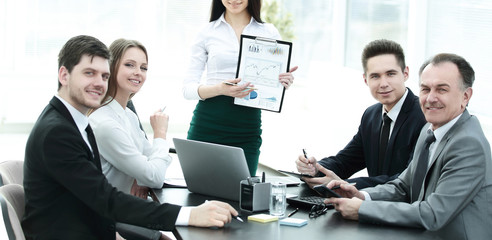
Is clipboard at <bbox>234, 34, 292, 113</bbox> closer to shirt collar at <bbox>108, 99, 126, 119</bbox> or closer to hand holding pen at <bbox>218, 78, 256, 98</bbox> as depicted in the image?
hand holding pen at <bbox>218, 78, 256, 98</bbox>

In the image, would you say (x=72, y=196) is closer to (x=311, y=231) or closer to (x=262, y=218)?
(x=262, y=218)

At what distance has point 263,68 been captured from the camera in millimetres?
3129

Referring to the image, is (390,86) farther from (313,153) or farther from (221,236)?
(313,153)

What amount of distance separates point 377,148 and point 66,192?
4.71 ft

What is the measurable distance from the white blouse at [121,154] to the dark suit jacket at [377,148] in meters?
0.83

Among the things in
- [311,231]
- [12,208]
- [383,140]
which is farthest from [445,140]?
[12,208]

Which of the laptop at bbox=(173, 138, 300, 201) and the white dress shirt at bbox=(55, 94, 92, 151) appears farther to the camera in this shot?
the laptop at bbox=(173, 138, 300, 201)

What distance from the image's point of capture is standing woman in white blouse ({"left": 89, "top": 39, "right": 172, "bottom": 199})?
2.48m

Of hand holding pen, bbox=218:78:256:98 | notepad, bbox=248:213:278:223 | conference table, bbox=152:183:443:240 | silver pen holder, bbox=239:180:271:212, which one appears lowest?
conference table, bbox=152:183:443:240

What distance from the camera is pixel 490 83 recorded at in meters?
4.03

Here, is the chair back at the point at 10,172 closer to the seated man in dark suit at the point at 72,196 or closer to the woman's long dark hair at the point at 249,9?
the seated man in dark suit at the point at 72,196

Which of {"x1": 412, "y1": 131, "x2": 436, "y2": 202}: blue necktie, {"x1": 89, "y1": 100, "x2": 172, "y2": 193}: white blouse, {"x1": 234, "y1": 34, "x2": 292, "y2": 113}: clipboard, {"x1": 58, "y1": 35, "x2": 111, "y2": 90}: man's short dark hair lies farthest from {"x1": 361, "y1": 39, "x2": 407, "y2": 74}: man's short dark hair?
{"x1": 58, "y1": 35, "x2": 111, "y2": 90}: man's short dark hair

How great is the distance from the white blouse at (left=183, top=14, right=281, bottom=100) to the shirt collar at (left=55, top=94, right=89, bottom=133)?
1.17 m

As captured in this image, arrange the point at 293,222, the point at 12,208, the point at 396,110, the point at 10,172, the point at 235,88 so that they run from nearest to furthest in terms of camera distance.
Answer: the point at 12,208, the point at 293,222, the point at 10,172, the point at 396,110, the point at 235,88
